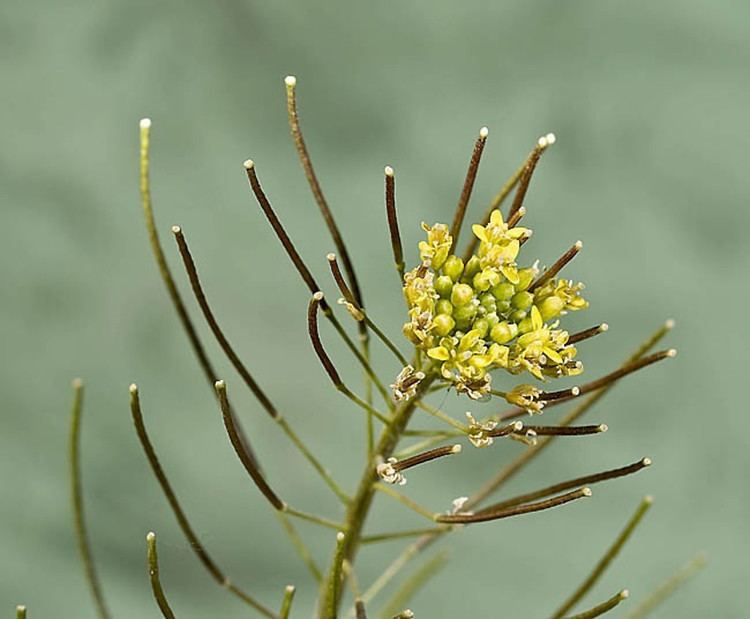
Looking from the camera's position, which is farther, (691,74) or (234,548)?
(691,74)

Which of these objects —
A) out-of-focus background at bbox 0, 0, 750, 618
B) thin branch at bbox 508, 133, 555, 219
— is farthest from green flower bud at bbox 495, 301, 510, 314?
out-of-focus background at bbox 0, 0, 750, 618

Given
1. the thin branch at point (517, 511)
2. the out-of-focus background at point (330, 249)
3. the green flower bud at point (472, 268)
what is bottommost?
Result: the thin branch at point (517, 511)

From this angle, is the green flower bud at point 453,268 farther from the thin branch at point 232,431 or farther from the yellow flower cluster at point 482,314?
the thin branch at point 232,431

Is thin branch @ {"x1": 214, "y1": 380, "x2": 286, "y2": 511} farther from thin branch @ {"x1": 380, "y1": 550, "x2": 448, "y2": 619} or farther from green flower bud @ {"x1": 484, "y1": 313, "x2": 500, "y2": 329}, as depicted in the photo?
thin branch @ {"x1": 380, "y1": 550, "x2": 448, "y2": 619}

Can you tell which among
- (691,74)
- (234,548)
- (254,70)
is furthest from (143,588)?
(691,74)

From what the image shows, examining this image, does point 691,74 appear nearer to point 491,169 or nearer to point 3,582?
point 491,169

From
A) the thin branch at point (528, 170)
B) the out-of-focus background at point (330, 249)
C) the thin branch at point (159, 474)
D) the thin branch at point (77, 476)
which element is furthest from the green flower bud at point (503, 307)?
the out-of-focus background at point (330, 249)

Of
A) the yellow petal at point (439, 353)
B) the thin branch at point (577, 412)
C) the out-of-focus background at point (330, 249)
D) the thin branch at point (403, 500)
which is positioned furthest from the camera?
the out-of-focus background at point (330, 249)
